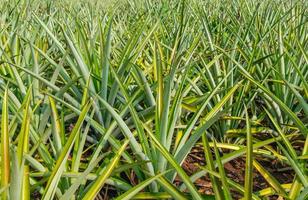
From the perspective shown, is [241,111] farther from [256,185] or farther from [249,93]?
[256,185]

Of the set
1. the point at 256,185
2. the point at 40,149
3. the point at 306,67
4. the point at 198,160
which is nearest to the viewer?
the point at 40,149

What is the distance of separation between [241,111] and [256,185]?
0.38 metres

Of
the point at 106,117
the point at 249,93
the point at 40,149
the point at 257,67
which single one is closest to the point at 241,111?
the point at 249,93

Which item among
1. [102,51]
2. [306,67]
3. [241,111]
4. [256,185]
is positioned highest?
[102,51]

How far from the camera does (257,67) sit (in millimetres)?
1640

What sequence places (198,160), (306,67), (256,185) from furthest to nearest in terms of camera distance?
(306,67) → (198,160) → (256,185)

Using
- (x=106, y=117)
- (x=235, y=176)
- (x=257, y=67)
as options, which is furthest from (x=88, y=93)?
(x=257, y=67)

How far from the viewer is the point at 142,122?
43.9 inches

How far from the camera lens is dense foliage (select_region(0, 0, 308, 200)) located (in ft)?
2.76

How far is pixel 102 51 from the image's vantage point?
150 cm

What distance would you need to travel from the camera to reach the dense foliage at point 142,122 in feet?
2.76

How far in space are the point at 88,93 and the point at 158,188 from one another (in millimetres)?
407

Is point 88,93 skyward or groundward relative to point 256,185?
skyward

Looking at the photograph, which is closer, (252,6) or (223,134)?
(223,134)
